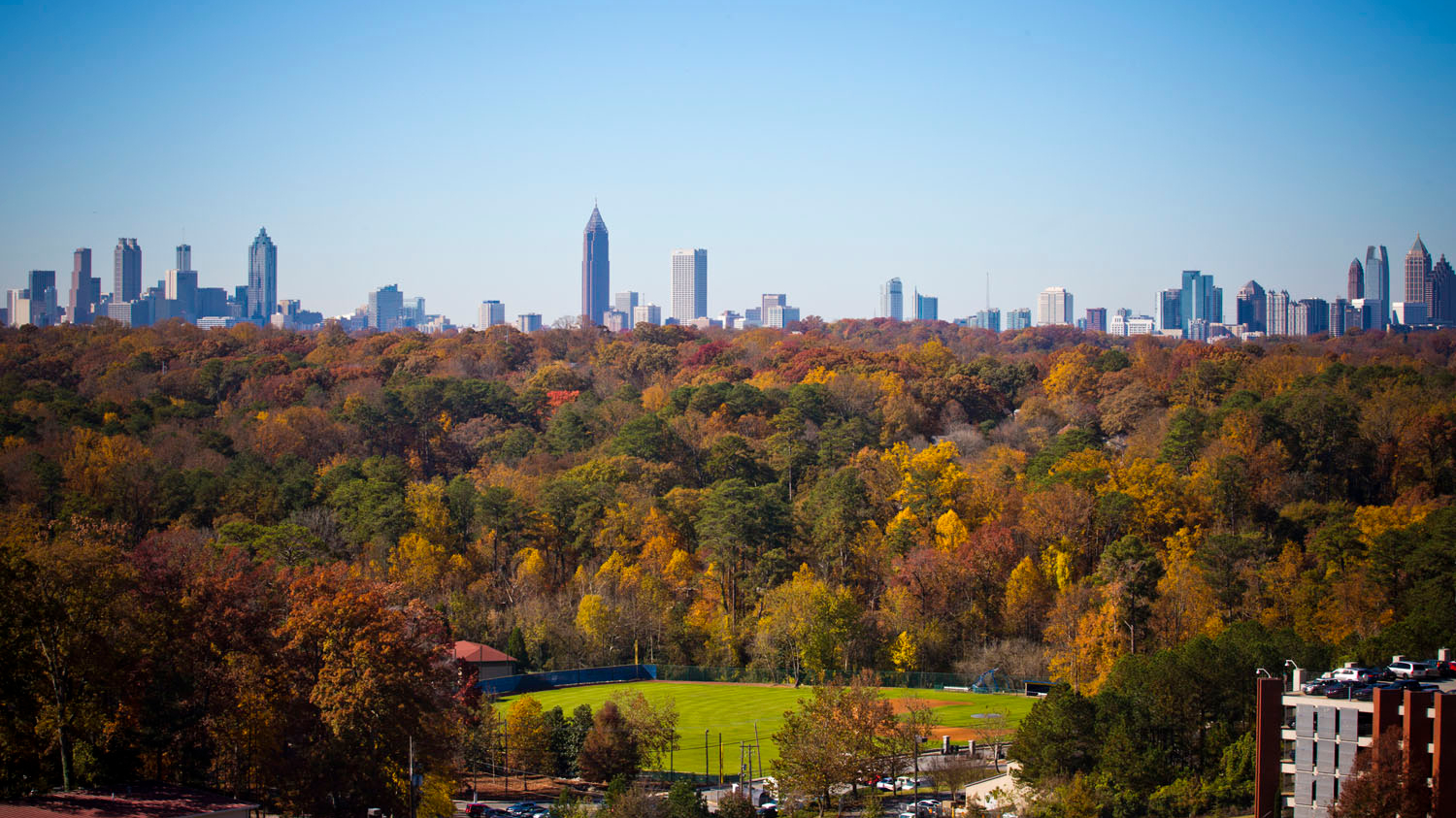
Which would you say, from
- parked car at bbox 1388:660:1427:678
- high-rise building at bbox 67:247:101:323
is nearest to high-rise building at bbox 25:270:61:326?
high-rise building at bbox 67:247:101:323

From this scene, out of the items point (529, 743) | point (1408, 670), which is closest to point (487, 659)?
point (529, 743)

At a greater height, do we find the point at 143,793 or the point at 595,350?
the point at 595,350

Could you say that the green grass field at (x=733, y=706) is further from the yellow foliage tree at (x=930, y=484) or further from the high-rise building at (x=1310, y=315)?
the high-rise building at (x=1310, y=315)

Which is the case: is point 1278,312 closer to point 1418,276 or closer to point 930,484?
point 1418,276

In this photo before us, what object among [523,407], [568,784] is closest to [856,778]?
[568,784]

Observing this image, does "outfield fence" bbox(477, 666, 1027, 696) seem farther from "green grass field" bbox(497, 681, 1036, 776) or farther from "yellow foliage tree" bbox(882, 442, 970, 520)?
Answer: "yellow foliage tree" bbox(882, 442, 970, 520)

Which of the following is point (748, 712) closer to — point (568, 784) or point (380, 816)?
point (568, 784)
